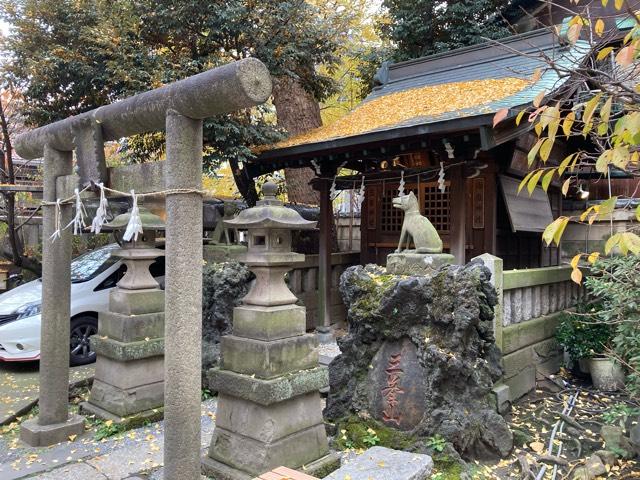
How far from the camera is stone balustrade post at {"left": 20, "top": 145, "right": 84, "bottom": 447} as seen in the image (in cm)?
536

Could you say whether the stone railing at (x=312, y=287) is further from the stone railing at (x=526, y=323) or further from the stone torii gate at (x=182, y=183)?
the stone torii gate at (x=182, y=183)

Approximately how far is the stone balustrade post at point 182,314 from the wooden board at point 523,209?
21.5 ft

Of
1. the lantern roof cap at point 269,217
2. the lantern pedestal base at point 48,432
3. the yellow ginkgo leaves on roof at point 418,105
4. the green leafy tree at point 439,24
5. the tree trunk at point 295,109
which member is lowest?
the lantern pedestal base at point 48,432

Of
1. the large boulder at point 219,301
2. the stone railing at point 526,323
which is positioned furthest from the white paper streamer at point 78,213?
the stone railing at point 526,323

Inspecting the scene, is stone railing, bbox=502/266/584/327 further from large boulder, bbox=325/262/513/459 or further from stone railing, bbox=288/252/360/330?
stone railing, bbox=288/252/360/330

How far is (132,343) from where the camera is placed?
6.13 meters

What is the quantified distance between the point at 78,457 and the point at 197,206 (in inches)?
127

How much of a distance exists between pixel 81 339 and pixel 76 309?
0.60 meters

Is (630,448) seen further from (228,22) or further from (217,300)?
(228,22)

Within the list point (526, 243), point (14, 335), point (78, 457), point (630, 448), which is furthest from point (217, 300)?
point (526, 243)

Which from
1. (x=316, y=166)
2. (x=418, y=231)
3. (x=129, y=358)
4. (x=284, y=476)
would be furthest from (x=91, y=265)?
(x=284, y=476)

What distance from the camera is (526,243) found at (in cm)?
1096

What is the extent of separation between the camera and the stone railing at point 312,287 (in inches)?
400

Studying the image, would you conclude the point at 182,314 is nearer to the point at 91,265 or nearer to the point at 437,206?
the point at 91,265
